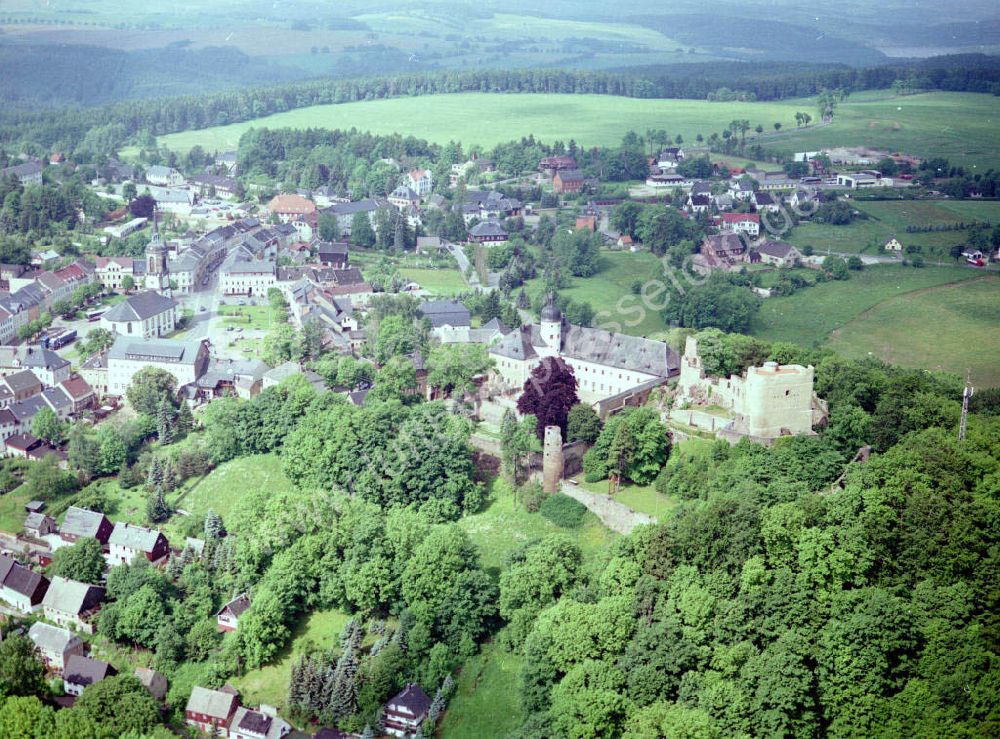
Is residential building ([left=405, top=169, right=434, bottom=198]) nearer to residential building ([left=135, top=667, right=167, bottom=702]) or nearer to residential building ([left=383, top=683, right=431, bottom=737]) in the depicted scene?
residential building ([left=135, top=667, right=167, bottom=702])

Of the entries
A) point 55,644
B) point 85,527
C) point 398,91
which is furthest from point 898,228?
point 398,91

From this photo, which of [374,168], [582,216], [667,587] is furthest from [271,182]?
[667,587]

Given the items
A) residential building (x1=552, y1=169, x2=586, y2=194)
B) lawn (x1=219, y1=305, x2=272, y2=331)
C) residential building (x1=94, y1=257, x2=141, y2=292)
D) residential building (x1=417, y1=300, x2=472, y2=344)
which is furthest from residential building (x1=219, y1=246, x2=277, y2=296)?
residential building (x1=552, y1=169, x2=586, y2=194)

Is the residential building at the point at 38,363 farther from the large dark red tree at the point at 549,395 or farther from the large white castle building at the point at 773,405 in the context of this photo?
the large white castle building at the point at 773,405

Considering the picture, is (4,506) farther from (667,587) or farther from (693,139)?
(693,139)

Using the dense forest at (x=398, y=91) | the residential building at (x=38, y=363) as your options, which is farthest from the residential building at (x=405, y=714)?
the dense forest at (x=398, y=91)

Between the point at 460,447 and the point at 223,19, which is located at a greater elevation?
the point at 223,19

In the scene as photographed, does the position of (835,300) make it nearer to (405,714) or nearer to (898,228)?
(898,228)
